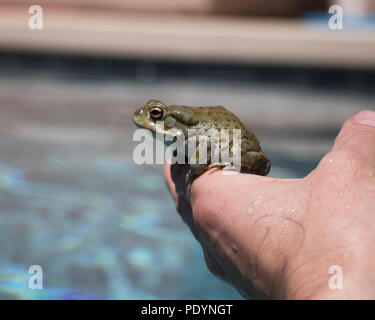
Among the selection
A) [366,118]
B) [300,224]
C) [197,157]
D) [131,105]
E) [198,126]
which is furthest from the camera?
[131,105]

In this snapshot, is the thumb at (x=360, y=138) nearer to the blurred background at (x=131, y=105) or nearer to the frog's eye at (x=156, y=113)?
the frog's eye at (x=156, y=113)

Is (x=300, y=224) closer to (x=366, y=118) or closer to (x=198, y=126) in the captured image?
(x=366, y=118)

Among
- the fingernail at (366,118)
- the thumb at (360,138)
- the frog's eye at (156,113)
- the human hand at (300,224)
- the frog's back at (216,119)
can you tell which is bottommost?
the human hand at (300,224)

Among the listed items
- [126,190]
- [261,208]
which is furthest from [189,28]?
[261,208]

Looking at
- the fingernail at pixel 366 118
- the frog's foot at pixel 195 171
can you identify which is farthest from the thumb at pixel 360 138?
the frog's foot at pixel 195 171

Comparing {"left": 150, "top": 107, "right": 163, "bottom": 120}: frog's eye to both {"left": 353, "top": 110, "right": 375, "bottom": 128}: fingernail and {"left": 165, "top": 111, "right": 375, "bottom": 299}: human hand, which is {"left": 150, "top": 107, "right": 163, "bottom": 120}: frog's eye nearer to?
{"left": 165, "top": 111, "right": 375, "bottom": 299}: human hand

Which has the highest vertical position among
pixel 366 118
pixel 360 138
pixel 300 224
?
pixel 366 118

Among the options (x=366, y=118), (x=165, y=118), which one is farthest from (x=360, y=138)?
(x=165, y=118)
